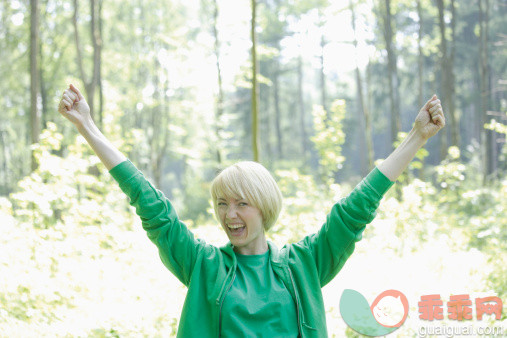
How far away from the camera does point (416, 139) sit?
2.05 meters

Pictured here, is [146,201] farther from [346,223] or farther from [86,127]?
[346,223]

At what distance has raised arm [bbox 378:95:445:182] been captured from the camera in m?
2.00

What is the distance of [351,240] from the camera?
2.03 m

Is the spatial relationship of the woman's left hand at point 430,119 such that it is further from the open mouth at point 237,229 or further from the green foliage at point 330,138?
the green foliage at point 330,138

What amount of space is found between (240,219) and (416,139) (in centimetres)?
82

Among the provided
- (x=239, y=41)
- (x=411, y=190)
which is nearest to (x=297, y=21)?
(x=239, y=41)

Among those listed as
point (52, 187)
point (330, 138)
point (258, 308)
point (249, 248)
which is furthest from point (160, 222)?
point (330, 138)

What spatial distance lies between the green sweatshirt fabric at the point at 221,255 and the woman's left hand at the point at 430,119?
0.27m

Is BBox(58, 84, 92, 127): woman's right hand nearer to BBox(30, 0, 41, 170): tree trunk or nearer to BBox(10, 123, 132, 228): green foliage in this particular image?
BBox(10, 123, 132, 228): green foliage

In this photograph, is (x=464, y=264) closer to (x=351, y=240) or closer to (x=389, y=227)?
(x=389, y=227)

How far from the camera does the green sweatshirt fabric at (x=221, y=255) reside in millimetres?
1911
